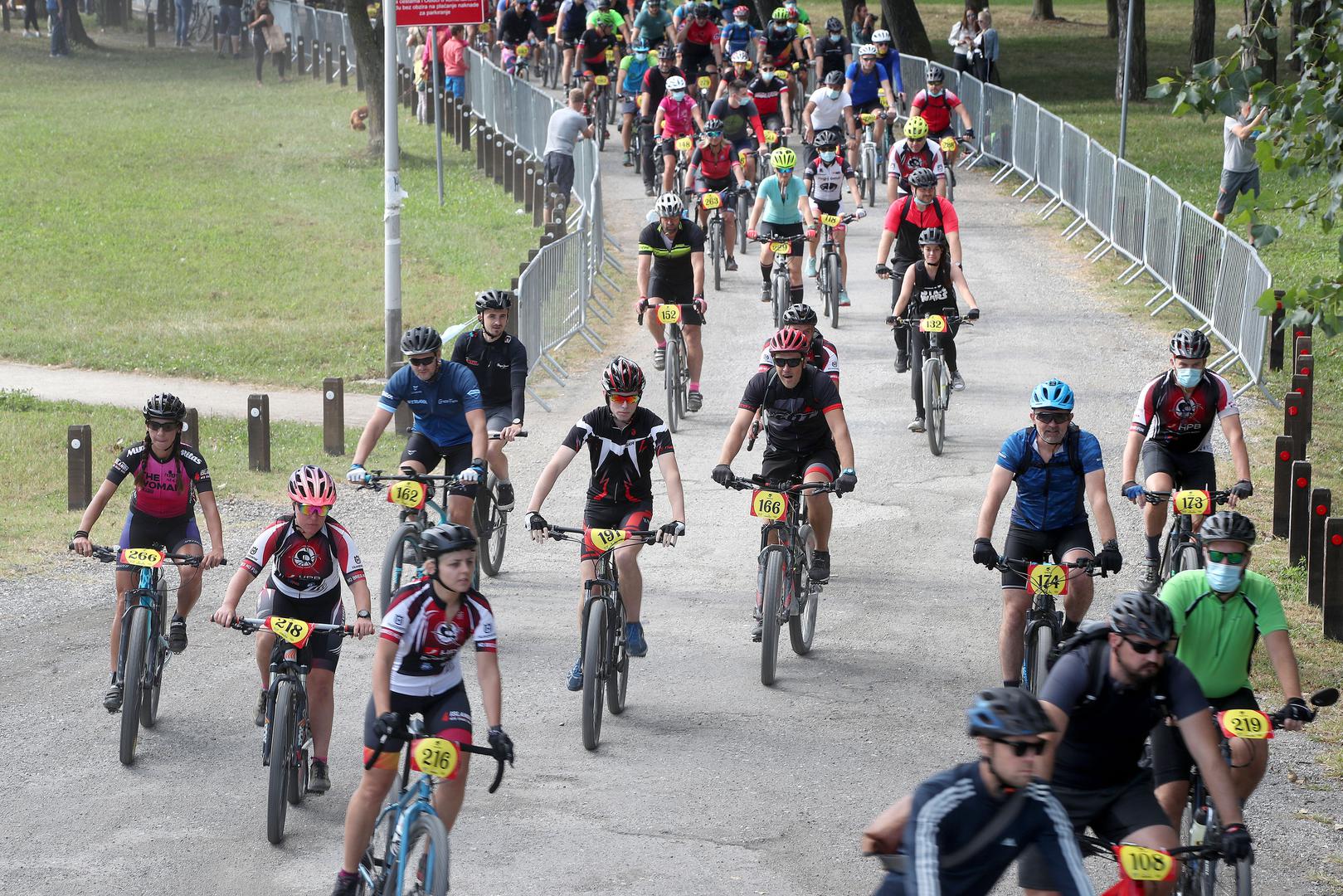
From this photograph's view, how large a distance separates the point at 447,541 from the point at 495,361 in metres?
5.51

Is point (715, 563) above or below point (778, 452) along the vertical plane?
below

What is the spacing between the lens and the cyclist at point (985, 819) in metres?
5.40

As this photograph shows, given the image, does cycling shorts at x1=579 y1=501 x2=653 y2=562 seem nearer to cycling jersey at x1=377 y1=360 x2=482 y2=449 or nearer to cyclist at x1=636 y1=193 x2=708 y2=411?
cycling jersey at x1=377 y1=360 x2=482 y2=449

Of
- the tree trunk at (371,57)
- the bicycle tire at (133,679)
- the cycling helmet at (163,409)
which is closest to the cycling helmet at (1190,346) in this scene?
the cycling helmet at (163,409)

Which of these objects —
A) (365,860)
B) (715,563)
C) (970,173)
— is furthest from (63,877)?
(970,173)

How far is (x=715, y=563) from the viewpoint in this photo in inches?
512

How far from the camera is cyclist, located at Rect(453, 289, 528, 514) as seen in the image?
1232 centimetres

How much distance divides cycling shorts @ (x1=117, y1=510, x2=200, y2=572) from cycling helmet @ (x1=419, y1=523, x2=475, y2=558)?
3.27 m

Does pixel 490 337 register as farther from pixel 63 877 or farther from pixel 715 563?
pixel 63 877

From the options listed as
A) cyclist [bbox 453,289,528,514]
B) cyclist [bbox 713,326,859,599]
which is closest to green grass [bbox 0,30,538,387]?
cyclist [bbox 453,289,528,514]

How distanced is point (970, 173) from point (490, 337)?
18.8m

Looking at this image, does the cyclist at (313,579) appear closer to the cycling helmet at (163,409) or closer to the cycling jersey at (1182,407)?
the cycling helmet at (163,409)

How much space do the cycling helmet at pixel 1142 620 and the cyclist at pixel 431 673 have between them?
243cm

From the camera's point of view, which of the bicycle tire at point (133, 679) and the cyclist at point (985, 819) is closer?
the cyclist at point (985, 819)
